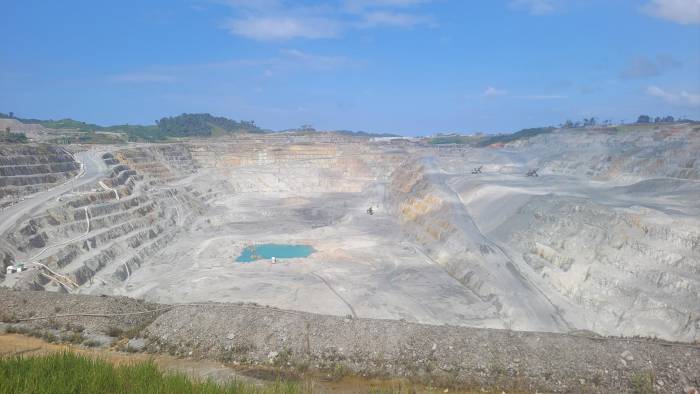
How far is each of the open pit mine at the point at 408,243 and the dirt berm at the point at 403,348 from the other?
6.83m

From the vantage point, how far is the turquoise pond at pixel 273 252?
3722 cm

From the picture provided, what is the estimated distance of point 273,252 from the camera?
3981 cm

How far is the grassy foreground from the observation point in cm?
841

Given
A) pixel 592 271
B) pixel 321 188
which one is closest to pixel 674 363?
pixel 592 271

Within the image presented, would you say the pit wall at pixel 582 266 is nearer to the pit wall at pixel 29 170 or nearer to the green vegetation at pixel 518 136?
the pit wall at pixel 29 170

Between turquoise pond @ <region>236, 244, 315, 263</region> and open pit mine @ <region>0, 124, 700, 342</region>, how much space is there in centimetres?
48

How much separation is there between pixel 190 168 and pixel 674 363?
76.3 m

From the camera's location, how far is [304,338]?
14.1 m

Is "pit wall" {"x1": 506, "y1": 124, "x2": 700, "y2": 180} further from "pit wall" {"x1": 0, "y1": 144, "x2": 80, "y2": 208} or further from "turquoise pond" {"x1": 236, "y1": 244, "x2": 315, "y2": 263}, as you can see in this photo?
"pit wall" {"x1": 0, "y1": 144, "x2": 80, "y2": 208}

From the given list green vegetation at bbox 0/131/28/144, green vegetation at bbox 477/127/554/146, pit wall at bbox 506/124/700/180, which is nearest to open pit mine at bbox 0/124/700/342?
pit wall at bbox 506/124/700/180

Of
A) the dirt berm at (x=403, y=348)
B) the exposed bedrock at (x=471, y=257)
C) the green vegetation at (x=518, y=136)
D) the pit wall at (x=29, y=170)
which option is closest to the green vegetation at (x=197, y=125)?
the green vegetation at (x=518, y=136)

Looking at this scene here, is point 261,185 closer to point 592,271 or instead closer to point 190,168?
point 190,168

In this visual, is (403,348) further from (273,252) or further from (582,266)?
(273,252)

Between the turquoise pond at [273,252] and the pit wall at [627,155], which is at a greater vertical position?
the pit wall at [627,155]
